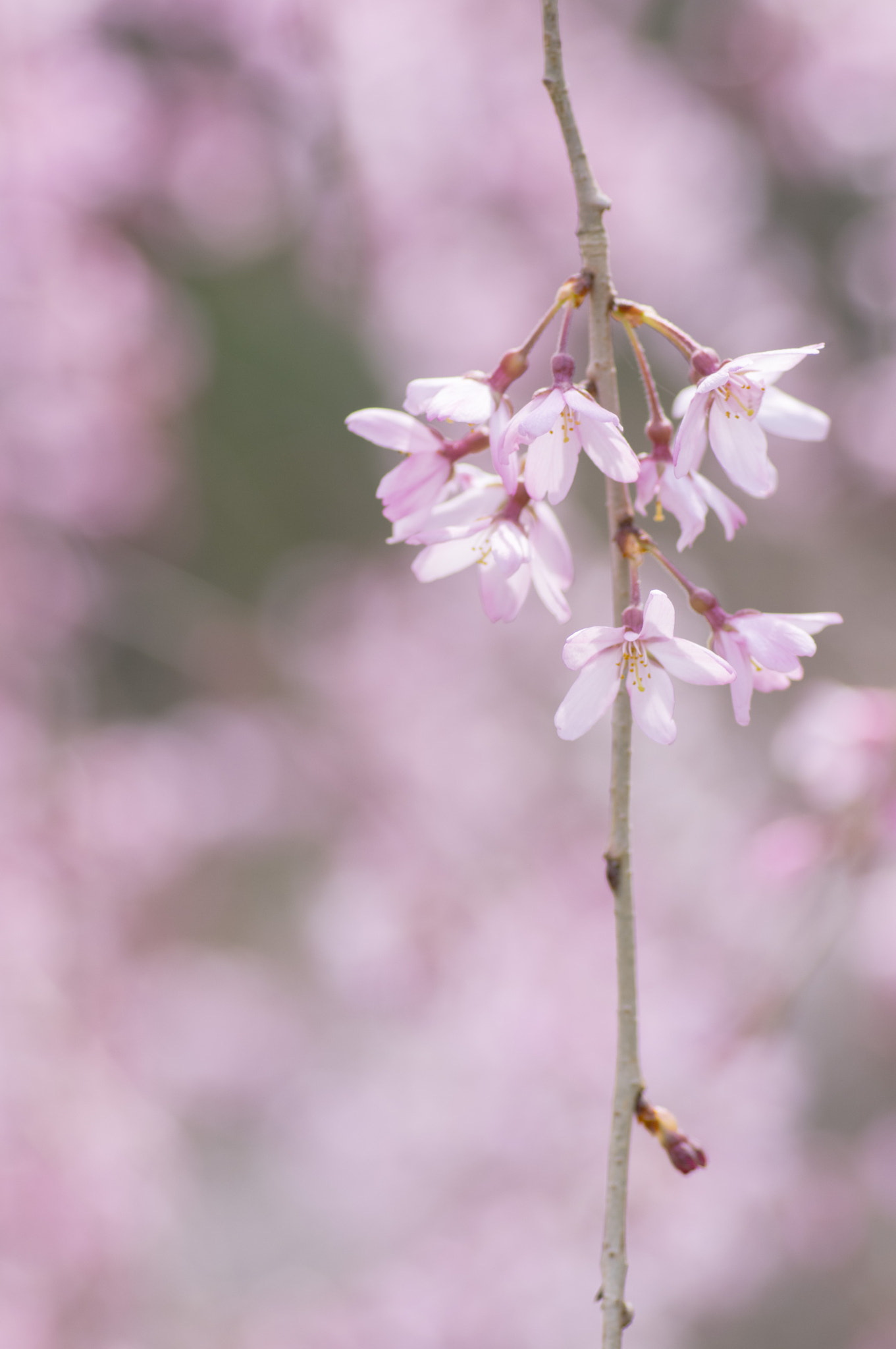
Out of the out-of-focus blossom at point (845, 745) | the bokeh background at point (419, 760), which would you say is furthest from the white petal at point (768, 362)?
the bokeh background at point (419, 760)

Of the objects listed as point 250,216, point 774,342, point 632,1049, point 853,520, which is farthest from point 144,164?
point 632,1049

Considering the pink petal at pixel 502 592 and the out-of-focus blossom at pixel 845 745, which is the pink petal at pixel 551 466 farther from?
the out-of-focus blossom at pixel 845 745

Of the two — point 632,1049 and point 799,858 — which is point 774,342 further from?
point 632,1049

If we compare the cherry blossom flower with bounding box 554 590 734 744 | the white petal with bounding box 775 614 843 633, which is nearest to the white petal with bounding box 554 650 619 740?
the cherry blossom flower with bounding box 554 590 734 744

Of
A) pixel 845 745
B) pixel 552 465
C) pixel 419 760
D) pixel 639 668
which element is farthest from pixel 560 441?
pixel 419 760

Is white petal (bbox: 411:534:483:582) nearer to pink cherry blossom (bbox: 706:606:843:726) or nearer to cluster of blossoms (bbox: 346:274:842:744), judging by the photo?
cluster of blossoms (bbox: 346:274:842:744)

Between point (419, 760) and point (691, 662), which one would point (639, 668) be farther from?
point (419, 760)
